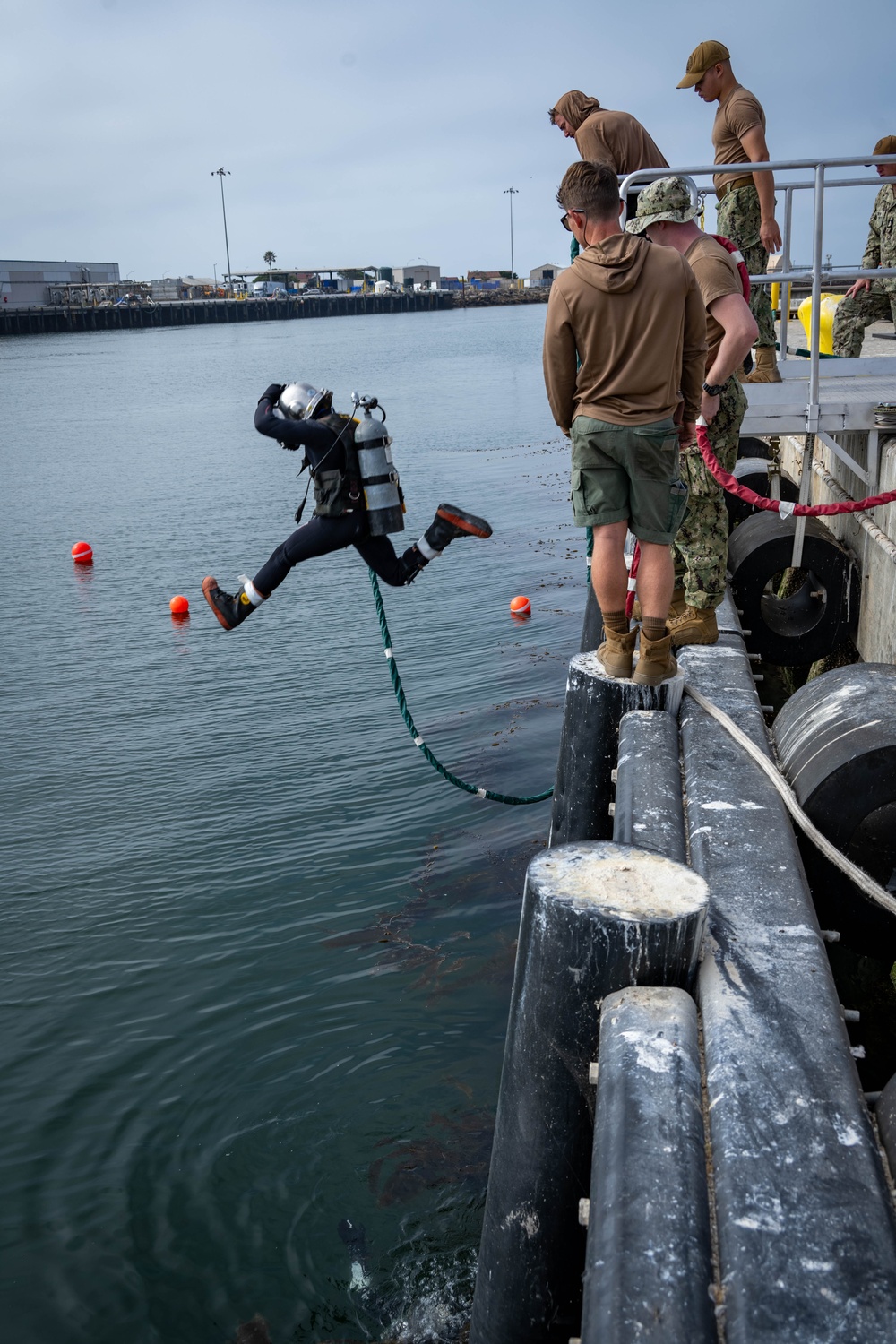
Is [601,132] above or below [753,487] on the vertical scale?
above

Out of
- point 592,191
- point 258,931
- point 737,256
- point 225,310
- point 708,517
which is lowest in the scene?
point 258,931

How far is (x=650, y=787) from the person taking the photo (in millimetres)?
4520

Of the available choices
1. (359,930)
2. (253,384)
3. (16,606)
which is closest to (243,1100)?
(359,930)

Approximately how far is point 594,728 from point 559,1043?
92.6 inches

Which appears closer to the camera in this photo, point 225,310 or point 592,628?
point 592,628

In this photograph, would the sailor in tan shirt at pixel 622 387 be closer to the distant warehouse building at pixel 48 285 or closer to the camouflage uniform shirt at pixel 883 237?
the camouflage uniform shirt at pixel 883 237

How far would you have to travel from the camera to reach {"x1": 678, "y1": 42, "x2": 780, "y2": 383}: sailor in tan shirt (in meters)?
8.55

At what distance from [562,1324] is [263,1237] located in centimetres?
211

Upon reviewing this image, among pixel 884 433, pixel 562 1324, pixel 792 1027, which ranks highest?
pixel 884 433

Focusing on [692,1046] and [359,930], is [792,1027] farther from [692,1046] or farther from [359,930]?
[359,930]

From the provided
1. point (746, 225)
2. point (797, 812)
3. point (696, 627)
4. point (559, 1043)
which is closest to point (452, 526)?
point (696, 627)

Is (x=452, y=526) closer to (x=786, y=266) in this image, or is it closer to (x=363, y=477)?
(x=363, y=477)

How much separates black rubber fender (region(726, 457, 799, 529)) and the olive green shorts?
601 centimetres

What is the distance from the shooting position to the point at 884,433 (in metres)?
7.98
